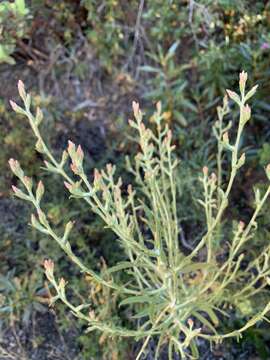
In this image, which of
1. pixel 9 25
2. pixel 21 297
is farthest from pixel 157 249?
pixel 9 25

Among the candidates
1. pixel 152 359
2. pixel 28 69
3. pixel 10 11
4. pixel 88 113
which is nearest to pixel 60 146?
pixel 88 113

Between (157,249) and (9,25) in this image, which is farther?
(9,25)

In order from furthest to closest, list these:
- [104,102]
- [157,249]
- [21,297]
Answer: [104,102], [21,297], [157,249]

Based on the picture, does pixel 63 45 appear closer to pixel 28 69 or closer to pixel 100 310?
pixel 28 69

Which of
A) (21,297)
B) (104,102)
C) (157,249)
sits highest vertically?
(157,249)

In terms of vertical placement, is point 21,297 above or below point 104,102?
below

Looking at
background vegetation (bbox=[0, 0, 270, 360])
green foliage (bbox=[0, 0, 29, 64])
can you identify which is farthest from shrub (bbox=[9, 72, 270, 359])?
green foliage (bbox=[0, 0, 29, 64])

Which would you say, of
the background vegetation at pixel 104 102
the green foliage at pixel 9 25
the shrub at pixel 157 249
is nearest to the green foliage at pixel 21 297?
the background vegetation at pixel 104 102

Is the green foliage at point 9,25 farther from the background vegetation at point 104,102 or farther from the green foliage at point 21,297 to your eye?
the green foliage at point 21,297

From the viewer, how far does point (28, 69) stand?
234cm

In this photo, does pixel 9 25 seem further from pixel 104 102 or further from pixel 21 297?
pixel 21 297

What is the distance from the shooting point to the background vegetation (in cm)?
182

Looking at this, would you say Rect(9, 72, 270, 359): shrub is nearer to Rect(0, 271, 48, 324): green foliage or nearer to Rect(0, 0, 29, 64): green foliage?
Rect(0, 271, 48, 324): green foliage

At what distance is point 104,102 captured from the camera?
230 cm
